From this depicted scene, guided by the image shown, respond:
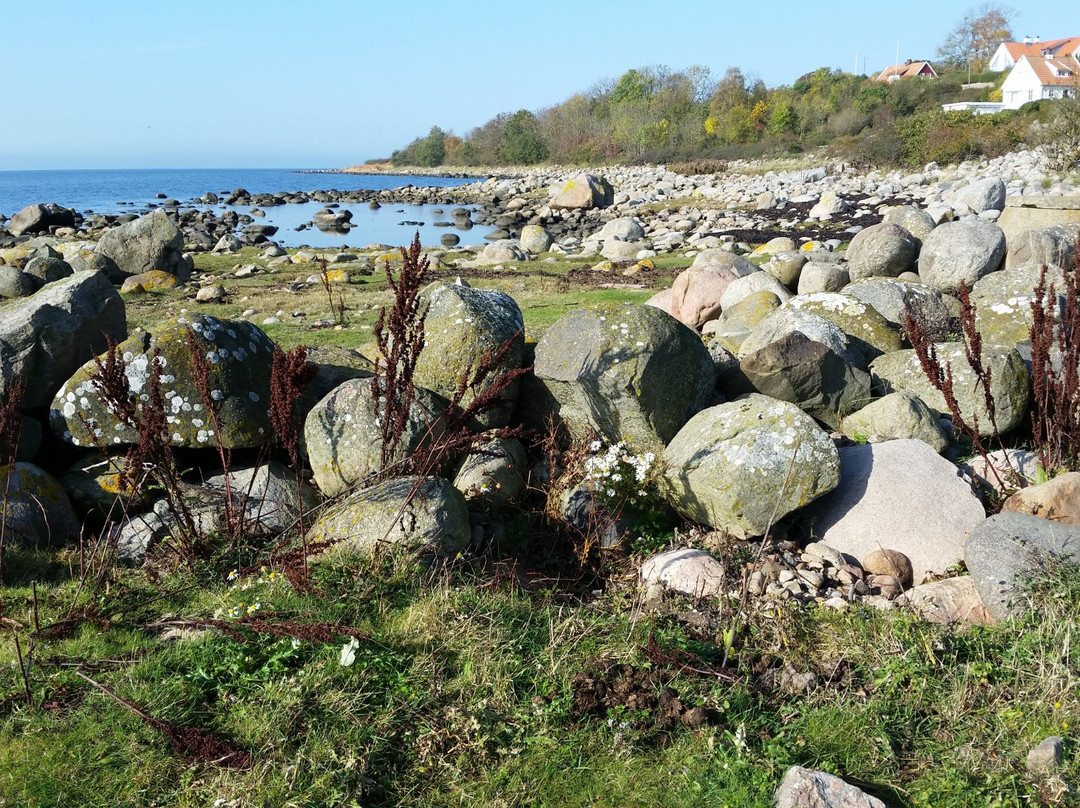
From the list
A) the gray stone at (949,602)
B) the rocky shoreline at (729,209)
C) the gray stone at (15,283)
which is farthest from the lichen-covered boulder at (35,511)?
the rocky shoreline at (729,209)

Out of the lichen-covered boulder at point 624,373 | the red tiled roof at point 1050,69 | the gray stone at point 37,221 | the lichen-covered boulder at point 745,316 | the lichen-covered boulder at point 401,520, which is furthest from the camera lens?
the red tiled roof at point 1050,69

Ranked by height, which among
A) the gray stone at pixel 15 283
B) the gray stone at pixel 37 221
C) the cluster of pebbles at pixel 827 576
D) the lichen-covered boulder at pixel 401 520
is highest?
the gray stone at pixel 37 221

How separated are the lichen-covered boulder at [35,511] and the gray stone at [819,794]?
4.93 meters

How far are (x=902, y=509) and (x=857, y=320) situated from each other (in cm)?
371

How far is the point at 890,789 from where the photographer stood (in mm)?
3551

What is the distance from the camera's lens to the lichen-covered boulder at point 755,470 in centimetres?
579

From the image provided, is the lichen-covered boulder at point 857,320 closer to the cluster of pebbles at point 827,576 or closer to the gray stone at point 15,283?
the cluster of pebbles at point 827,576

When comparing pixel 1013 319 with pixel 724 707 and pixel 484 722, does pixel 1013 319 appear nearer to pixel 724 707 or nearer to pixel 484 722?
pixel 724 707

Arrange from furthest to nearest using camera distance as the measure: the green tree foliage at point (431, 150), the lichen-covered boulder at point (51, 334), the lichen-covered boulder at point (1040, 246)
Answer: the green tree foliage at point (431, 150) → the lichen-covered boulder at point (1040, 246) → the lichen-covered boulder at point (51, 334)

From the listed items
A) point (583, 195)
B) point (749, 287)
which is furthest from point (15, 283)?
point (583, 195)

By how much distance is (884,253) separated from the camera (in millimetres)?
12477

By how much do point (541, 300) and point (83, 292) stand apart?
9.86 meters

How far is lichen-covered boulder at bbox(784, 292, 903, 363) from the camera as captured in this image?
8914 mm

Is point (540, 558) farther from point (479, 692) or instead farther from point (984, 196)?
point (984, 196)
